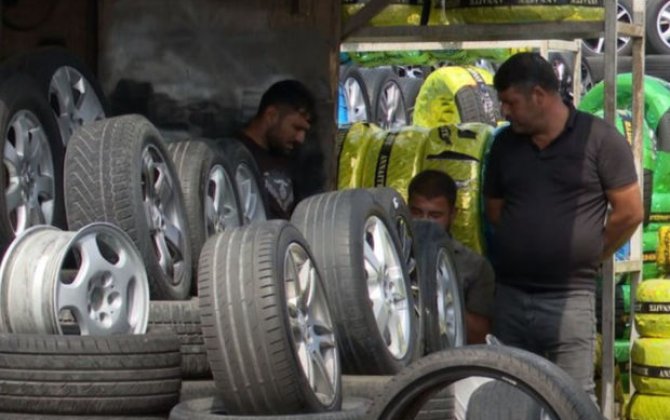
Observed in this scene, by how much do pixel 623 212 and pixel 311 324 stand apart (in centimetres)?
269

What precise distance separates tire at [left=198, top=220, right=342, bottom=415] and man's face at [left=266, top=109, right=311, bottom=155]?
10.6 ft

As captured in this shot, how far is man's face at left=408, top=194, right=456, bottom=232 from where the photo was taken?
9.20 m

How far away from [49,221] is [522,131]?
2.48 meters

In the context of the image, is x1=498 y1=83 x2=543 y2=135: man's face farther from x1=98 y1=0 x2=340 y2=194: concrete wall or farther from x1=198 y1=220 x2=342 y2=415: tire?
x1=198 y1=220 x2=342 y2=415: tire

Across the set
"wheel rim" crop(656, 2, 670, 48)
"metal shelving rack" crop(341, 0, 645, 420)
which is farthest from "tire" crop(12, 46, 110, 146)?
→ "wheel rim" crop(656, 2, 670, 48)

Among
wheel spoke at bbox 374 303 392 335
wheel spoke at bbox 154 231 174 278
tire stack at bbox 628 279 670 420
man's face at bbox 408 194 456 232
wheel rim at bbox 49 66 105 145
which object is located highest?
wheel rim at bbox 49 66 105 145

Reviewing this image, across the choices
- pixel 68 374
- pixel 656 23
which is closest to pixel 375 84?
pixel 656 23

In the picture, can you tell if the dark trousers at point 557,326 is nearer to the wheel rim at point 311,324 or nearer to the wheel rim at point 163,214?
the wheel rim at point 163,214

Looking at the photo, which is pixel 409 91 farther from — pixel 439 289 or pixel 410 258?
pixel 410 258

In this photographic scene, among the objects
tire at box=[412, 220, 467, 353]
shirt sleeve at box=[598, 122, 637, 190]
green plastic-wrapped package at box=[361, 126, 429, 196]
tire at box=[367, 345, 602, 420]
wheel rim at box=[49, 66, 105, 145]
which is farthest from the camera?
green plastic-wrapped package at box=[361, 126, 429, 196]

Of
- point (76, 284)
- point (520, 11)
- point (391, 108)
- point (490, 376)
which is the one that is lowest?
point (391, 108)

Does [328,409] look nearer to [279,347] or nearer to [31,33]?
[279,347]

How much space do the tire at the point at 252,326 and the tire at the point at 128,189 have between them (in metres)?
0.87

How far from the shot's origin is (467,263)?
917 cm
